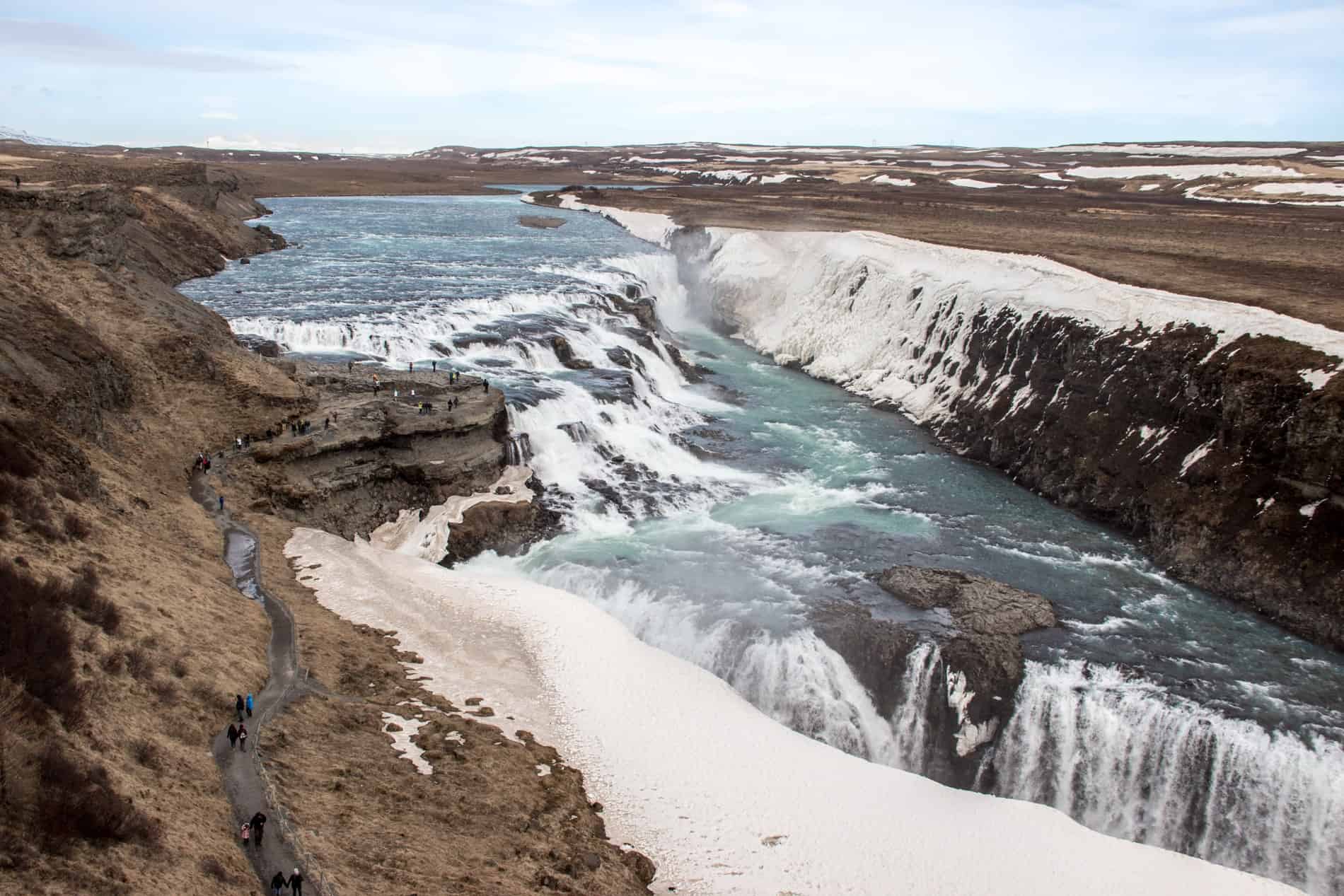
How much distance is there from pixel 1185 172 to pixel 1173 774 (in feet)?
356

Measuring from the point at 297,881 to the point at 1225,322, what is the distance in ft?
97.8

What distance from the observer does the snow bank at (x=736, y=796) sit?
1550cm

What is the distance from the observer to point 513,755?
16.7 m

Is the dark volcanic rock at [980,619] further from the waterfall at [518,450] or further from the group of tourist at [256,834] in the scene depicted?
the group of tourist at [256,834]

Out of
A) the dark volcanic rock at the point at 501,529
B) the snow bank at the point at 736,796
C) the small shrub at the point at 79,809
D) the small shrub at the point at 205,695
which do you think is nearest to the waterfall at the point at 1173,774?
the snow bank at the point at 736,796

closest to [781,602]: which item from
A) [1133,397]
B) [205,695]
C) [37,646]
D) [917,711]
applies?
[917,711]

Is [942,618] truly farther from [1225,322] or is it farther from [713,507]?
[1225,322]

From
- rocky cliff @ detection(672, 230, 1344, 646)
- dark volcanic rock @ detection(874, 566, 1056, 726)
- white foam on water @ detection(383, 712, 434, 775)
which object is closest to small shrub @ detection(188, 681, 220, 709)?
white foam on water @ detection(383, 712, 434, 775)

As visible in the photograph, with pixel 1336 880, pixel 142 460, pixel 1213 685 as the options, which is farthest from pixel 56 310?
pixel 1336 880

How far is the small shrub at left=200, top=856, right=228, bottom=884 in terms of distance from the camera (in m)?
10.5

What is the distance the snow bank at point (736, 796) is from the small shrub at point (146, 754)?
6.93 meters

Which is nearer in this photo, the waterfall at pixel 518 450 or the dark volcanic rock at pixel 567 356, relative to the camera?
the waterfall at pixel 518 450

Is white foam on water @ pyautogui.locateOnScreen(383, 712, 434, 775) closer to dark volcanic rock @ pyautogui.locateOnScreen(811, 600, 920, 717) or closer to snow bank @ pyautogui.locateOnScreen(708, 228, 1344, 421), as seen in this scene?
dark volcanic rock @ pyautogui.locateOnScreen(811, 600, 920, 717)

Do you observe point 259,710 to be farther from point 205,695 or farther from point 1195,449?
point 1195,449
